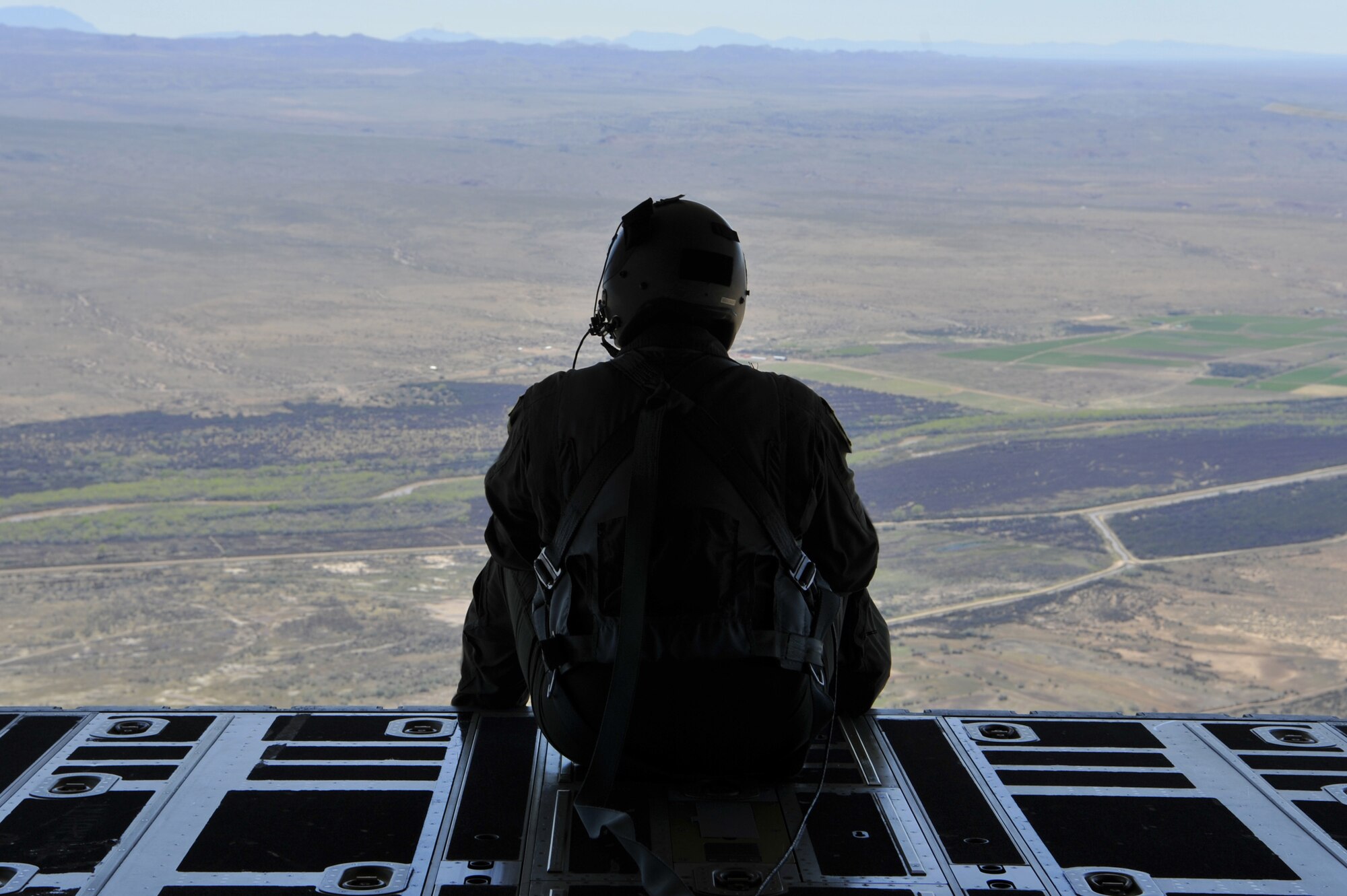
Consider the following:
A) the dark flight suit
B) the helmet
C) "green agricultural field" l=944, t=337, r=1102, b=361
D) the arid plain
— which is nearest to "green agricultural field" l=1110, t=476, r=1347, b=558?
the arid plain

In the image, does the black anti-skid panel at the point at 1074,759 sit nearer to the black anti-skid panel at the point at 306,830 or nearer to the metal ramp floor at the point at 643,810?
the metal ramp floor at the point at 643,810

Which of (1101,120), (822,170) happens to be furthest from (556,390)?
(1101,120)

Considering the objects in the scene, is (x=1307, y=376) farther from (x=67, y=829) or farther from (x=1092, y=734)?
(x=67, y=829)

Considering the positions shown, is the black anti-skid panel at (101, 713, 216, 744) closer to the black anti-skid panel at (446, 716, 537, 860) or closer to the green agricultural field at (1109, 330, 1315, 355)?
the black anti-skid panel at (446, 716, 537, 860)

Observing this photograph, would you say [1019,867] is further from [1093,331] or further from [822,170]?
[822,170]

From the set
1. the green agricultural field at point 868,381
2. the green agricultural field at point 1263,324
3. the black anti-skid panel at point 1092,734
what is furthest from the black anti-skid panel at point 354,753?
the green agricultural field at point 1263,324

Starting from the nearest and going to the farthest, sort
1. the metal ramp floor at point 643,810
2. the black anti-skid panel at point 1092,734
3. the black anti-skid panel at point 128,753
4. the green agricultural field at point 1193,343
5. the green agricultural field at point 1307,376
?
1. the metal ramp floor at point 643,810
2. the black anti-skid panel at point 128,753
3. the black anti-skid panel at point 1092,734
4. the green agricultural field at point 1307,376
5. the green agricultural field at point 1193,343

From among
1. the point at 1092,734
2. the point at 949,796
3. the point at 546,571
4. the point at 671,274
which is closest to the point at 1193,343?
the point at 1092,734
